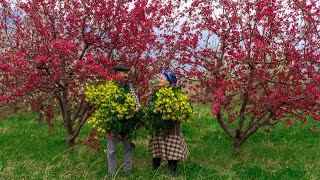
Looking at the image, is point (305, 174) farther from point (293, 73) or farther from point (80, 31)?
point (80, 31)

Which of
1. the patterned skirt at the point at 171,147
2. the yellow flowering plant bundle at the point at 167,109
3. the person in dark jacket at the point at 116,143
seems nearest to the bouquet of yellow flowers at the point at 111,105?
the person in dark jacket at the point at 116,143

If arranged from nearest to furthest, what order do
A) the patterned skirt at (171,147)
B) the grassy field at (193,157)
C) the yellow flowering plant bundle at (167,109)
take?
the yellow flowering plant bundle at (167,109), the patterned skirt at (171,147), the grassy field at (193,157)

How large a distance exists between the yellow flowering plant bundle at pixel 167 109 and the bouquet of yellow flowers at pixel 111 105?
0.35 metres

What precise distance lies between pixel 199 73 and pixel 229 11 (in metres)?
1.31

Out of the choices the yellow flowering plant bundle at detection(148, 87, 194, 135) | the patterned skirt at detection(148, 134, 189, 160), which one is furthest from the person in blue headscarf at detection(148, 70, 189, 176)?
the yellow flowering plant bundle at detection(148, 87, 194, 135)

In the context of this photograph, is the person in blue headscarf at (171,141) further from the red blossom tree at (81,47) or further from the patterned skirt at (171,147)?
the red blossom tree at (81,47)

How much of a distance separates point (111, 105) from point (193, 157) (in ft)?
8.37

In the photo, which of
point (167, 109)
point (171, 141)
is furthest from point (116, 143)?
point (167, 109)

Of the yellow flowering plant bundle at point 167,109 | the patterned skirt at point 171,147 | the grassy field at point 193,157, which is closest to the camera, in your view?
the yellow flowering plant bundle at point 167,109

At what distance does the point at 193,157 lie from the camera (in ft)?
22.9

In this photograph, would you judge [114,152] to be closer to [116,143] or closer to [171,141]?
[116,143]

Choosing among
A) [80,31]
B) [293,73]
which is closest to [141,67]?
[80,31]

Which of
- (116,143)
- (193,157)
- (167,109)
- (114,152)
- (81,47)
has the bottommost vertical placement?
(193,157)

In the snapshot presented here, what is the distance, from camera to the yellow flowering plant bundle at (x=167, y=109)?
5.17 meters
